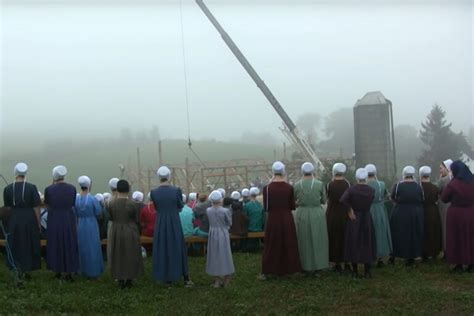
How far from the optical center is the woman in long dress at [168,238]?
327 inches

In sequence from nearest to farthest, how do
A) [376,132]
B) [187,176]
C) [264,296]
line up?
[264,296] → [376,132] → [187,176]

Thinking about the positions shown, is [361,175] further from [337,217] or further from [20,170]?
[20,170]

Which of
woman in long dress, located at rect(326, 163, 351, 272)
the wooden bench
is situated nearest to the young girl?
woman in long dress, located at rect(326, 163, 351, 272)

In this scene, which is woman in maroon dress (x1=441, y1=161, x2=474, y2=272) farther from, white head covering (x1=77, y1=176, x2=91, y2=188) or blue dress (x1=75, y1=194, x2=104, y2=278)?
white head covering (x1=77, y1=176, x2=91, y2=188)

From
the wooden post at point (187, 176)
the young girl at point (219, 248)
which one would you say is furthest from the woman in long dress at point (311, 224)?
the wooden post at point (187, 176)

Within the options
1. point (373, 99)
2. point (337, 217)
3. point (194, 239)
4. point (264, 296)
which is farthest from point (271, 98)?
point (264, 296)

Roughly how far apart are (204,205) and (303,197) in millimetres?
4364

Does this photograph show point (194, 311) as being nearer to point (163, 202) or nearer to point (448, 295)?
point (163, 202)

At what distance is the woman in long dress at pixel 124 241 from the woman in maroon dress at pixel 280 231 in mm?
1915

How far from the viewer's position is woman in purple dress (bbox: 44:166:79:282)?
28.8 feet

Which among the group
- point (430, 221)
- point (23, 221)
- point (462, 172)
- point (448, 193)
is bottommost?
point (430, 221)

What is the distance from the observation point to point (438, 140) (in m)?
36.3

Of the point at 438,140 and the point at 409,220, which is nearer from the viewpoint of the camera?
the point at 409,220

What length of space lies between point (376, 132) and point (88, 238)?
18494 millimetres
